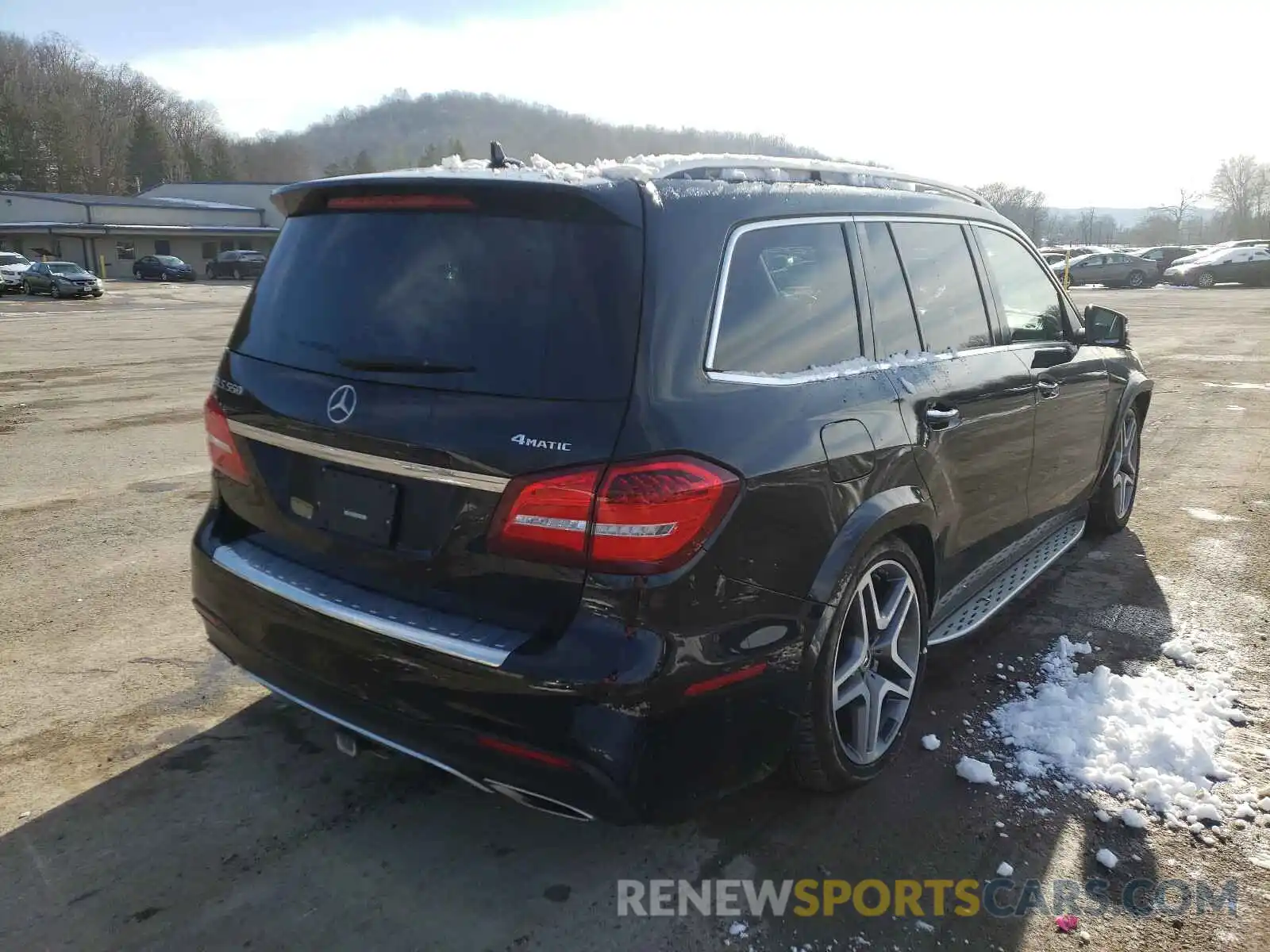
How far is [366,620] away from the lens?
2.48 metres

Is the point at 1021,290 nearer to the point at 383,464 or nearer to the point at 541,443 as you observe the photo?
the point at 541,443

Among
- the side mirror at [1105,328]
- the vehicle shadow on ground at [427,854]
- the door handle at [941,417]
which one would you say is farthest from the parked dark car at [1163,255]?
the vehicle shadow on ground at [427,854]

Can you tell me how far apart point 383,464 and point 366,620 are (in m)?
0.41

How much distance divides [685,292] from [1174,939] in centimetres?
211

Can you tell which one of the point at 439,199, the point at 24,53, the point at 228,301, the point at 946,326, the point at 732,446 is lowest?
the point at 228,301

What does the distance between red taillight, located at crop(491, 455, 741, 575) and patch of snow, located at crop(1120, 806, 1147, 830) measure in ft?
5.67

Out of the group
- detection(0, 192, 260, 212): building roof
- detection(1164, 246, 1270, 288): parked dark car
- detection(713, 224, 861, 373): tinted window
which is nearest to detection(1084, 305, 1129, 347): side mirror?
detection(713, 224, 861, 373): tinted window

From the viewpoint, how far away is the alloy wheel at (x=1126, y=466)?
552 cm

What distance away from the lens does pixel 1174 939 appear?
8.18ft

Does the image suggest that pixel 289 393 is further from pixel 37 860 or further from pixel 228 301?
pixel 228 301

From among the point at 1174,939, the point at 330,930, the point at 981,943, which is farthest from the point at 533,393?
the point at 1174,939

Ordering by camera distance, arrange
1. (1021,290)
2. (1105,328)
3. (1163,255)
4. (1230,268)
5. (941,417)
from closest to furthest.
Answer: (941,417) → (1021,290) → (1105,328) → (1230,268) → (1163,255)

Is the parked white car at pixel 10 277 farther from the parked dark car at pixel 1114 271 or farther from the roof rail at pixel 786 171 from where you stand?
the roof rail at pixel 786 171

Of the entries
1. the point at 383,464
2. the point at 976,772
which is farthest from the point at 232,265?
the point at 976,772
